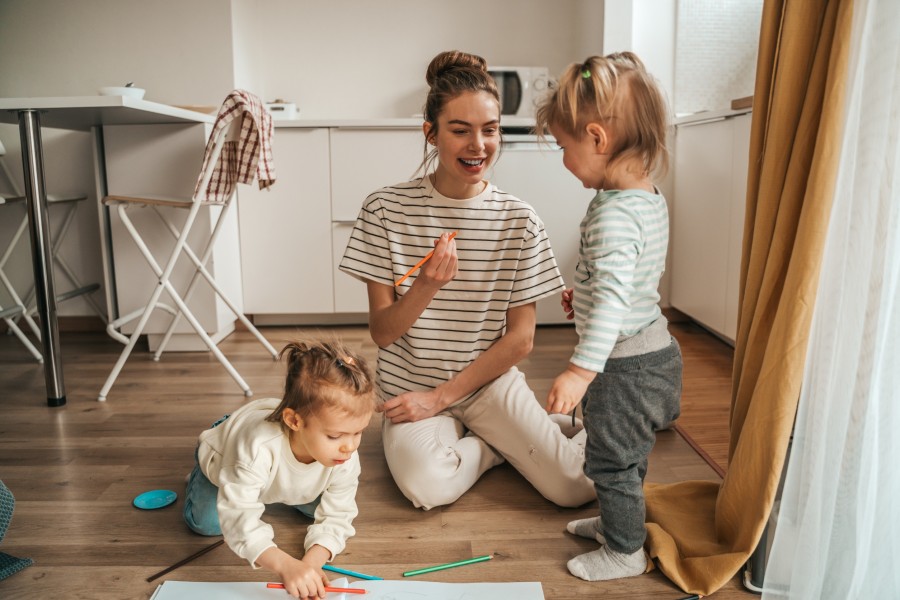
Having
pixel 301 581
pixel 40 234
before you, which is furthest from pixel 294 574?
pixel 40 234

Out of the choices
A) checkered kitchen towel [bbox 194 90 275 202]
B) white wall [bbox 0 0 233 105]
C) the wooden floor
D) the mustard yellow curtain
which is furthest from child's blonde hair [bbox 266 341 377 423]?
white wall [bbox 0 0 233 105]

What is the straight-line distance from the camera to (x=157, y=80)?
3.17m

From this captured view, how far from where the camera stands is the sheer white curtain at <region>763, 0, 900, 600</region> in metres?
0.97

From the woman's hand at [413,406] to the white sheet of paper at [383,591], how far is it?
453 mm

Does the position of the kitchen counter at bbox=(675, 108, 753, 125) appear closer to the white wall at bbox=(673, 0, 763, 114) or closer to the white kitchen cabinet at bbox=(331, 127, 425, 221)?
the white wall at bbox=(673, 0, 763, 114)

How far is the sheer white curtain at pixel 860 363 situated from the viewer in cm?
97

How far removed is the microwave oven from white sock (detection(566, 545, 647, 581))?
95.3 inches

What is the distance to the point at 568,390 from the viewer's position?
1060 mm

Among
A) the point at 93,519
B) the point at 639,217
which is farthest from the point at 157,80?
the point at 639,217

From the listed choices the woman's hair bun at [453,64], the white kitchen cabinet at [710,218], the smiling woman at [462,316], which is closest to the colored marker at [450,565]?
the smiling woman at [462,316]

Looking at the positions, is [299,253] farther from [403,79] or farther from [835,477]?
[835,477]

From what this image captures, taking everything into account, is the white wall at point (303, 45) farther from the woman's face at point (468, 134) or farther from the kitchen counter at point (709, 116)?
the woman's face at point (468, 134)

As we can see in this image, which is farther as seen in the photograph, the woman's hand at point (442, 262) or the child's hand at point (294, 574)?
the woman's hand at point (442, 262)

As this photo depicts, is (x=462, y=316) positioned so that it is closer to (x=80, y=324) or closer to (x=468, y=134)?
(x=468, y=134)
